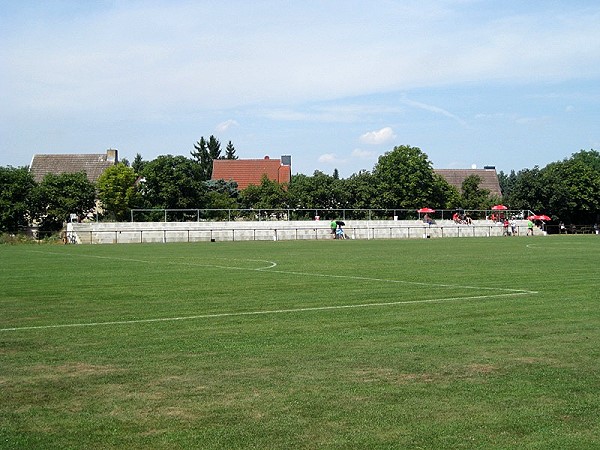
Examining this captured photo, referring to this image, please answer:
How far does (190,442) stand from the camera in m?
6.25

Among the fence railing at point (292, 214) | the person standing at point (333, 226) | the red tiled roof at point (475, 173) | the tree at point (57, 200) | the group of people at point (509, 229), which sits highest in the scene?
the red tiled roof at point (475, 173)

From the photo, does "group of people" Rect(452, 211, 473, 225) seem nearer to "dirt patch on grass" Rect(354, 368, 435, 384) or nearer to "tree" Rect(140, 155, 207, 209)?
"tree" Rect(140, 155, 207, 209)

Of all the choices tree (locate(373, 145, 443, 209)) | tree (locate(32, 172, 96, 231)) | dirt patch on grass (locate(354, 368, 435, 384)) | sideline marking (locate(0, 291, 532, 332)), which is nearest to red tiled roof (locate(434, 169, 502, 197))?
tree (locate(373, 145, 443, 209))

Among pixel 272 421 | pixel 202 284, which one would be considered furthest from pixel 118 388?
pixel 202 284

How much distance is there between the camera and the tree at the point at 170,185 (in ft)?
287

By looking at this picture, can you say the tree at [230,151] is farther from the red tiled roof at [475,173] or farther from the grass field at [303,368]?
the grass field at [303,368]

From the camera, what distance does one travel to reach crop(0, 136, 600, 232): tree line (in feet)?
261

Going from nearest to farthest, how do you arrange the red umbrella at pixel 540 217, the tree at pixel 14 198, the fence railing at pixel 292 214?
the tree at pixel 14 198, the fence railing at pixel 292 214, the red umbrella at pixel 540 217

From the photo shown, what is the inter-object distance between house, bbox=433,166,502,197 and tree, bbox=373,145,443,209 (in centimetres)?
3800

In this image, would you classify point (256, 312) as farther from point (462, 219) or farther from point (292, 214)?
point (462, 219)

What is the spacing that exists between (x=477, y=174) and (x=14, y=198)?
270ft

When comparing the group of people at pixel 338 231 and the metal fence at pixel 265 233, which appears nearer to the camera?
the metal fence at pixel 265 233

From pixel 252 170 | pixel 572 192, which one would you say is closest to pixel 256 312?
pixel 572 192

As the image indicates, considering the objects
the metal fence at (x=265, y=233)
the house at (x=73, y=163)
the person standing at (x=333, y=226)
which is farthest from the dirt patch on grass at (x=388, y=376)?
the house at (x=73, y=163)
